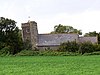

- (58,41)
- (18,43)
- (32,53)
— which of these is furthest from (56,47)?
(32,53)

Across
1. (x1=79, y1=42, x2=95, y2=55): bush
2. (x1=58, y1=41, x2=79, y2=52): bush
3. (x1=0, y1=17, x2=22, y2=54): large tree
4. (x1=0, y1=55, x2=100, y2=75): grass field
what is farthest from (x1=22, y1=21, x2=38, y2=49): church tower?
(x1=0, y1=55, x2=100, y2=75): grass field

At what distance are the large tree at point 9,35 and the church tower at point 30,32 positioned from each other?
15.2ft

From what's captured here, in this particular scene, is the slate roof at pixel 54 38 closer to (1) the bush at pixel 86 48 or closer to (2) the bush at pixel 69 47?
(2) the bush at pixel 69 47

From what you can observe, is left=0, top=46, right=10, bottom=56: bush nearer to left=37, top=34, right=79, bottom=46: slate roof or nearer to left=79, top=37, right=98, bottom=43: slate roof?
left=37, top=34, right=79, bottom=46: slate roof

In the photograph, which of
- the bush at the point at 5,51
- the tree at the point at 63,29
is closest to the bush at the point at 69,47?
the bush at the point at 5,51

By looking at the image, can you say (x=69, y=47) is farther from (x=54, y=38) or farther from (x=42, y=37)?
(x=42, y=37)

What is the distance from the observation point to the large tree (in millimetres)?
72000

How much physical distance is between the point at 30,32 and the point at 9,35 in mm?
7877

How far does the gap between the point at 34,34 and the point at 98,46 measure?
17145mm

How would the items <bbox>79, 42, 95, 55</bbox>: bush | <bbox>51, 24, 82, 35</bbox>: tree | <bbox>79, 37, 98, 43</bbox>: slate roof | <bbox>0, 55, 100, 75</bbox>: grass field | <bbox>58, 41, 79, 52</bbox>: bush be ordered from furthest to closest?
<bbox>51, 24, 82, 35</bbox>: tree, <bbox>79, 37, 98, 43</bbox>: slate roof, <bbox>58, 41, 79, 52</bbox>: bush, <bbox>79, 42, 95, 55</bbox>: bush, <bbox>0, 55, 100, 75</bbox>: grass field

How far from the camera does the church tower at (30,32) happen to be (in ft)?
258

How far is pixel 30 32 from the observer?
3145 inches

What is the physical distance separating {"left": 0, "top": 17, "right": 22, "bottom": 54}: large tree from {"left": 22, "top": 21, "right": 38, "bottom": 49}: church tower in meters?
4.65

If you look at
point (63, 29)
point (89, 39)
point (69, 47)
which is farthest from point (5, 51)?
point (63, 29)
